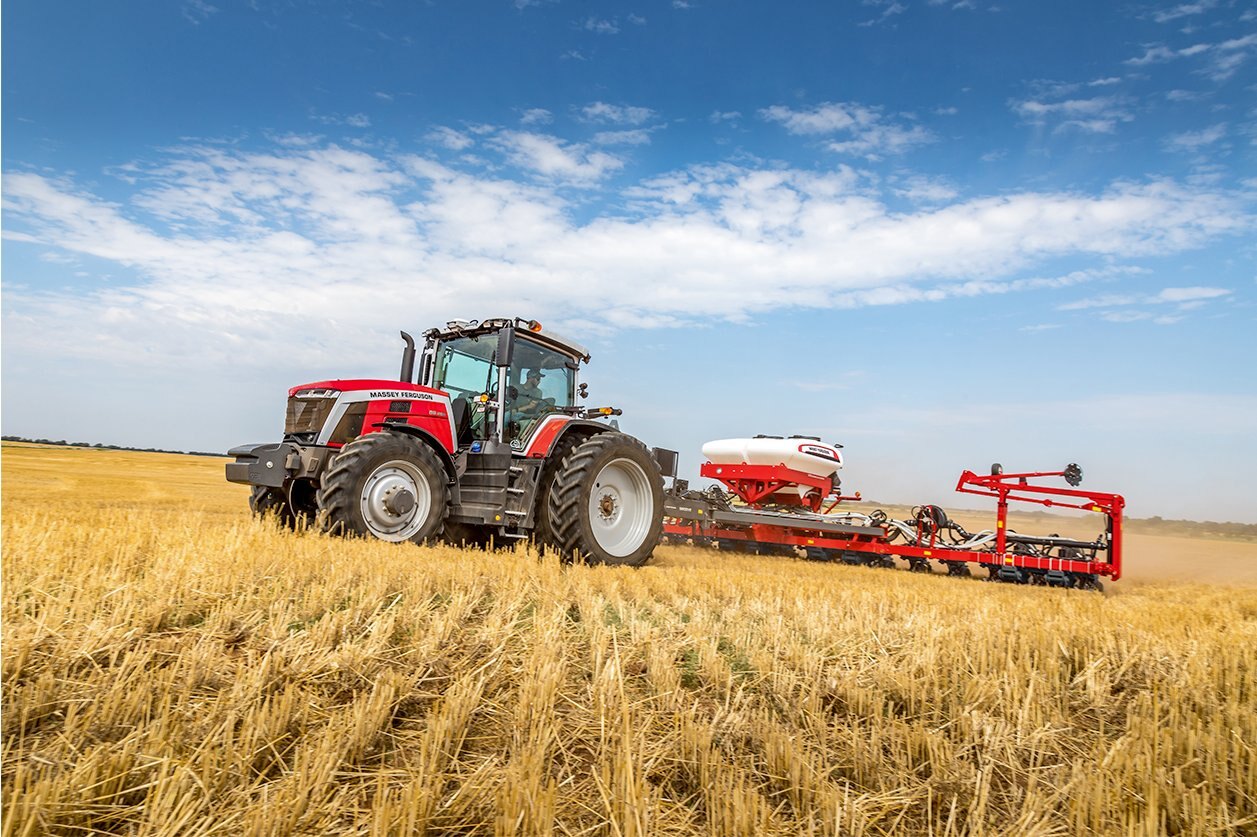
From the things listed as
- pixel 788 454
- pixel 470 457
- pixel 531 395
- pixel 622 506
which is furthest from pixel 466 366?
pixel 788 454

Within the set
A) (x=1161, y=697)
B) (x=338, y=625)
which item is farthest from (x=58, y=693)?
(x=1161, y=697)

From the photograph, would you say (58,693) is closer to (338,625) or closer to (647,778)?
(338,625)

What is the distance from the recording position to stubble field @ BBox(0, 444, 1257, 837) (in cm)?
215

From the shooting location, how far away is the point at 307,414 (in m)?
7.70

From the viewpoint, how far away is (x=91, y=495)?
15562 millimetres

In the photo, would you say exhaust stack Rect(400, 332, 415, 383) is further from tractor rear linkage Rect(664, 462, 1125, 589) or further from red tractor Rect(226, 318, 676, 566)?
tractor rear linkage Rect(664, 462, 1125, 589)

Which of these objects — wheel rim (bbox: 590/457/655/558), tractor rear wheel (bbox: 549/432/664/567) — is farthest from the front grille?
wheel rim (bbox: 590/457/655/558)

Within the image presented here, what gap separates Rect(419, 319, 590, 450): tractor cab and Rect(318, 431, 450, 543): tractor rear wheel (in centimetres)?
97

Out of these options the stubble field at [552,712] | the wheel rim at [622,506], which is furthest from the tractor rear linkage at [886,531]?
the stubble field at [552,712]

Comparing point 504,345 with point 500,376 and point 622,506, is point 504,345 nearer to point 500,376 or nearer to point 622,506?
point 500,376

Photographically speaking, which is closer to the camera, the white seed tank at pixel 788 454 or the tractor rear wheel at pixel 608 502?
the tractor rear wheel at pixel 608 502

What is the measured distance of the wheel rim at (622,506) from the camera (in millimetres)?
8156

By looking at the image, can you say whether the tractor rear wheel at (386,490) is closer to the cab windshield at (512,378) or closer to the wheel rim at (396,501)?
the wheel rim at (396,501)

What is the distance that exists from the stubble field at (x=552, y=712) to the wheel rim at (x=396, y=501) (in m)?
2.20
